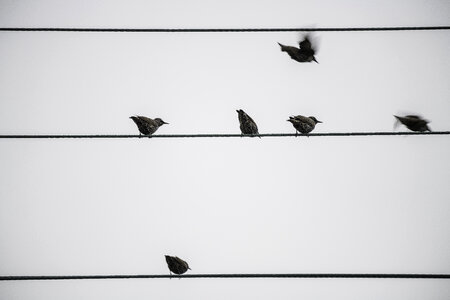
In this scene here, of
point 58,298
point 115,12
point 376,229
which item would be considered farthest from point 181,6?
point 58,298

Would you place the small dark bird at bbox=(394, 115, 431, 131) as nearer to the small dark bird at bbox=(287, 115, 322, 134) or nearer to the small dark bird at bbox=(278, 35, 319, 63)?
the small dark bird at bbox=(287, 115, 322, 134)

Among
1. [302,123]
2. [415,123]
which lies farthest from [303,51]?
[415,123]

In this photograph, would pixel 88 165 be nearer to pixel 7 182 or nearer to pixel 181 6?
pixel 7 182

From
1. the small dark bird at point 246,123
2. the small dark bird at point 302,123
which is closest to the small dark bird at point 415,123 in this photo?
the small dark bird at point 302,123

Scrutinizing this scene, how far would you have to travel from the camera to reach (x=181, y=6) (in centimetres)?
214

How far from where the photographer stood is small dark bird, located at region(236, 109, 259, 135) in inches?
63.8

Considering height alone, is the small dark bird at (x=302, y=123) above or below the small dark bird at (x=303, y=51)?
below

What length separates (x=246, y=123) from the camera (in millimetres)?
1646

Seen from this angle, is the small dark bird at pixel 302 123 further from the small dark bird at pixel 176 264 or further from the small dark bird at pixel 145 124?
the small dark bird at pixel 176 264

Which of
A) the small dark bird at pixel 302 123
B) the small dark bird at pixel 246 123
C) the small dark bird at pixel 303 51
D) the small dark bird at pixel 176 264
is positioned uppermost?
the small dark bird at pixel 303 51

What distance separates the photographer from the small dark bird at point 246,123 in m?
1.62

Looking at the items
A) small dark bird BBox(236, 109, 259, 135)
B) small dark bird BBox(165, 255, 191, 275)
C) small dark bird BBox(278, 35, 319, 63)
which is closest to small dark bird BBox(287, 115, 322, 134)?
small dark bird BBox(236, 109, 259, 135)

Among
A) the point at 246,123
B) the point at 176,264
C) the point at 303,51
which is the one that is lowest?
the point at 176,264

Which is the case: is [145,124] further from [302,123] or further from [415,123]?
[415,123]
